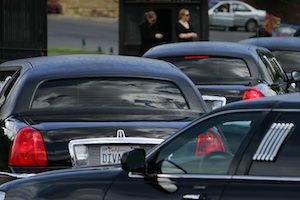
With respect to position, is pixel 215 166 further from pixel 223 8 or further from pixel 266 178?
pixel 223 8

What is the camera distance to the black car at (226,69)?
Result: 1252 cm

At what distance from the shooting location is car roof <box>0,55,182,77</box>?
9.17 meters

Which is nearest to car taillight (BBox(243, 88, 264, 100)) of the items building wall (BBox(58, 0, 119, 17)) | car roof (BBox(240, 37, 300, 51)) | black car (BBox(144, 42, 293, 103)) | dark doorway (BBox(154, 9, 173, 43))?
black car (BBox(144, 42, 293, 103))

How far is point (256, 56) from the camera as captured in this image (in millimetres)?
13375

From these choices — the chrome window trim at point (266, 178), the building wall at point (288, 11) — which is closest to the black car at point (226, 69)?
the chrome window trim at point (266, 178)

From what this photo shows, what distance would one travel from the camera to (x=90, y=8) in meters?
61.8

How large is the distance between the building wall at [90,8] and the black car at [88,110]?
5198 centimetres

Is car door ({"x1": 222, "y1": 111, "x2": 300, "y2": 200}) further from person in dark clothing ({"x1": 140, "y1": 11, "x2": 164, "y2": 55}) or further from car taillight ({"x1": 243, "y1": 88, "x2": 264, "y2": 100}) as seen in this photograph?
person in dark clothing ({"x1": 140, "y1": 11, "x2": 164, "y2": 55})

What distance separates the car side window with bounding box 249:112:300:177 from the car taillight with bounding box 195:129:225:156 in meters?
0.36

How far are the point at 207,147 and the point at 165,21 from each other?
728 inches

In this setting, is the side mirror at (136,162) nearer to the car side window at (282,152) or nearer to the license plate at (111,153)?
the car side window at (282,152)

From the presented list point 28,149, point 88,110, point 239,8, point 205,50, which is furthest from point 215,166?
point 239,8

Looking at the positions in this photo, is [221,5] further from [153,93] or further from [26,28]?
[153,93]

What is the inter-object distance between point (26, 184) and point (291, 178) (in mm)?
1839
